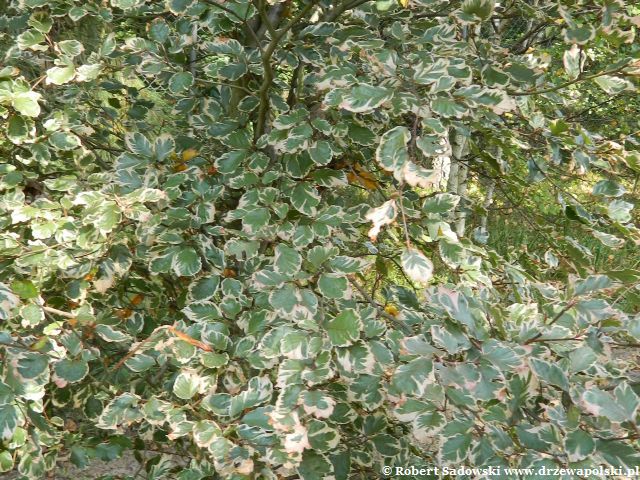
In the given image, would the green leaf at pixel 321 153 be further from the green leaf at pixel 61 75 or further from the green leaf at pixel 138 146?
the green leaf at pixel 61 75

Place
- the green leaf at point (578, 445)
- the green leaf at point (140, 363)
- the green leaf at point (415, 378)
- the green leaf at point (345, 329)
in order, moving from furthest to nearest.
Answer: the green leaf at point (140, 363), the green leaf at point (345, 329), the green leaf at point (415, 378), the green leaf at point (578, 445)

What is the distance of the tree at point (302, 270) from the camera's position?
103cm

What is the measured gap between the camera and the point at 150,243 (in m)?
1.47

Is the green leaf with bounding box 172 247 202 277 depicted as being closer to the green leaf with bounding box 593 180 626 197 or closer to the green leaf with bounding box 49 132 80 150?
the green leaf with bounding box 49 132 80 150

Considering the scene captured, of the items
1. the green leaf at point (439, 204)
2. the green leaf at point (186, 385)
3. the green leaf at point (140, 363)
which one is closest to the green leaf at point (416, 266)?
the green leaf at point (439, 204)

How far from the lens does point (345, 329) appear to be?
3.74ft

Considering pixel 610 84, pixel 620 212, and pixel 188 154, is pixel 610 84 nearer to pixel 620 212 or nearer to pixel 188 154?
pixel 620 212

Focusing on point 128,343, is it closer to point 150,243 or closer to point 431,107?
point 150,243

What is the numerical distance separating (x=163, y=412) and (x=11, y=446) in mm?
286

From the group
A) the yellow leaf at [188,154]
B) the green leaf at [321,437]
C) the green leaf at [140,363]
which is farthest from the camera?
the yellow leaf at [188,154]

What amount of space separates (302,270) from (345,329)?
252 millimetres

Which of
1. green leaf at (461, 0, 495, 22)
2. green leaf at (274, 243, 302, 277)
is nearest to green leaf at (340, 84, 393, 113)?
green leaf at (461, 0, 495, 22)

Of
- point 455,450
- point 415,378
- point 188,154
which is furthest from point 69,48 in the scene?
point 455,450

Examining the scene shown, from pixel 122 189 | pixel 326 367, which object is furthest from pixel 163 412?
pixel 122 189
